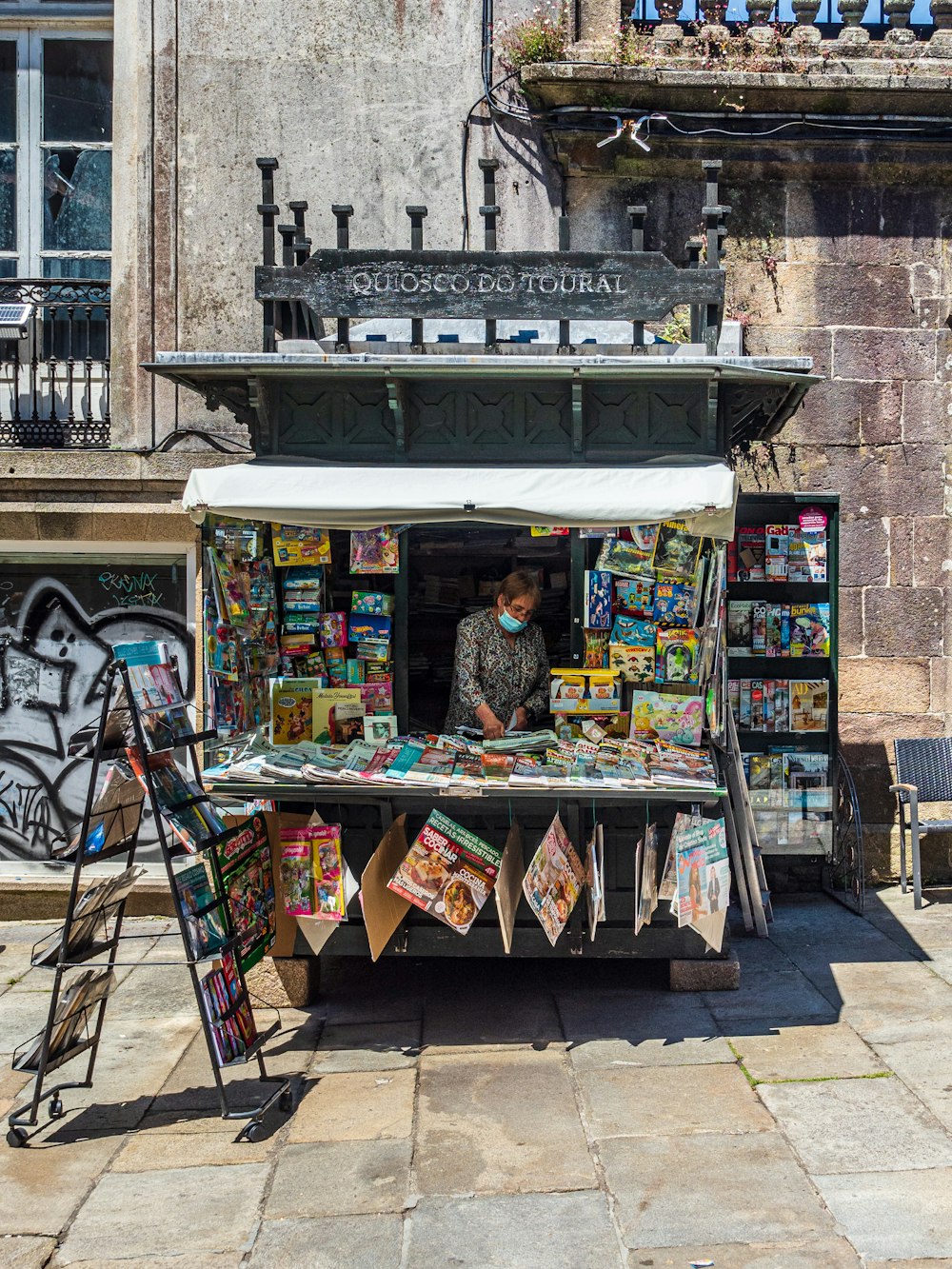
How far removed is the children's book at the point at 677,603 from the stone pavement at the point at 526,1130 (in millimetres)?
1889

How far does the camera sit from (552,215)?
797 cm

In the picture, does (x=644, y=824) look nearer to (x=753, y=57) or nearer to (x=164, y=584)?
(x=164, y=584)

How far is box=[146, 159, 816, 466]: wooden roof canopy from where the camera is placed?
5.48m

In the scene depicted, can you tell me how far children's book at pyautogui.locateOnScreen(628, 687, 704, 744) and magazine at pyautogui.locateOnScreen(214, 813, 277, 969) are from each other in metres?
2.00

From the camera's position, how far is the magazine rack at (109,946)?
458 cm

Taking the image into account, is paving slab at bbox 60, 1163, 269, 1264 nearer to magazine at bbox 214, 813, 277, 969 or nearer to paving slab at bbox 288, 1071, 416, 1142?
paving slab at bbox 288, 1071, 416, 1142

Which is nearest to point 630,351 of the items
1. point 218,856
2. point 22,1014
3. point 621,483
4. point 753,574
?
point 621,483

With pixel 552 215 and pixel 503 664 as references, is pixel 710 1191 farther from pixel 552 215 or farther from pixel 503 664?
pixel 552 215

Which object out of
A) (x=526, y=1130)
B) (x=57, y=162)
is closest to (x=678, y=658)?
(x=526, y=1130)

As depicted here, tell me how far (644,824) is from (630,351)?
2352mm

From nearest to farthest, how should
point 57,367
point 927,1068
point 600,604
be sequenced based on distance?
point 927,1068 → point 600,604 → point 57,367

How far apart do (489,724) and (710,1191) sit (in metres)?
2.64

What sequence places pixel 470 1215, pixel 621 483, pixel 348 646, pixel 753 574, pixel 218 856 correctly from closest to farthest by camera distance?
pixel 470 1215 → pixel 218 856 → pixel 621 483 → pixel 348 646 → pixel 753 574

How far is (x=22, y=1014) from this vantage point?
6109 millimetres
